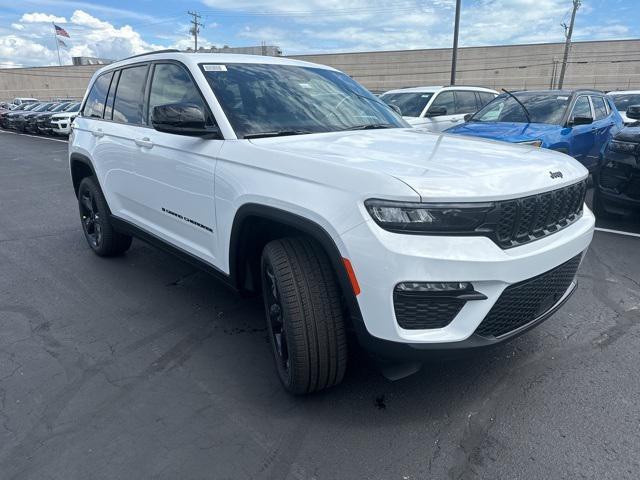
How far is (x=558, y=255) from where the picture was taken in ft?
7.82

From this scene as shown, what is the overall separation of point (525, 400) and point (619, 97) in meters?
13.6

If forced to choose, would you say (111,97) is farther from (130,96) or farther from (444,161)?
(444,161)

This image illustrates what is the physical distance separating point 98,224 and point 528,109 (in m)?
6.38

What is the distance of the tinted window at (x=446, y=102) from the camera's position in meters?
9.77

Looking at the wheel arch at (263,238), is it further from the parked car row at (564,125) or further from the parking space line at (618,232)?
the parking space line at (618,232)

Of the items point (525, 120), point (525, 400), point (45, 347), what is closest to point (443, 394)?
point (525, 400)

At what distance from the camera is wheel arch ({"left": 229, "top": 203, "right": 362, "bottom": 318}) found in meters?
2.18

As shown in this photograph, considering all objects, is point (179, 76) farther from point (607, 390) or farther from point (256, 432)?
point (607, 390)

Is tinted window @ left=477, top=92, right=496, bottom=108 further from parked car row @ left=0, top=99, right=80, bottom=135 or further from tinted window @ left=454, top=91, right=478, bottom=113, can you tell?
parked car row @ left=0, top=99, right=80, bottom=135

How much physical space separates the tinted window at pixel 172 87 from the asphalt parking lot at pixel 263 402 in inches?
61.9

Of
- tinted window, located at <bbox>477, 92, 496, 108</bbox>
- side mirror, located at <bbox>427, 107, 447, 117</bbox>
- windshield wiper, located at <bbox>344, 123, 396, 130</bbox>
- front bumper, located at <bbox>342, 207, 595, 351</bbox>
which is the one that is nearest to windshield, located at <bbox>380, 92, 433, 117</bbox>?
side mirror, located at <bbox>427, 107, 447, 117</bbox>

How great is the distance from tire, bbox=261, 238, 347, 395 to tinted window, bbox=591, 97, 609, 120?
740cm

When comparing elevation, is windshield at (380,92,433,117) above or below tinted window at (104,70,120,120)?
below

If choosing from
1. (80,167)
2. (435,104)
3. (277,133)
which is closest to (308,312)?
(277,133)
